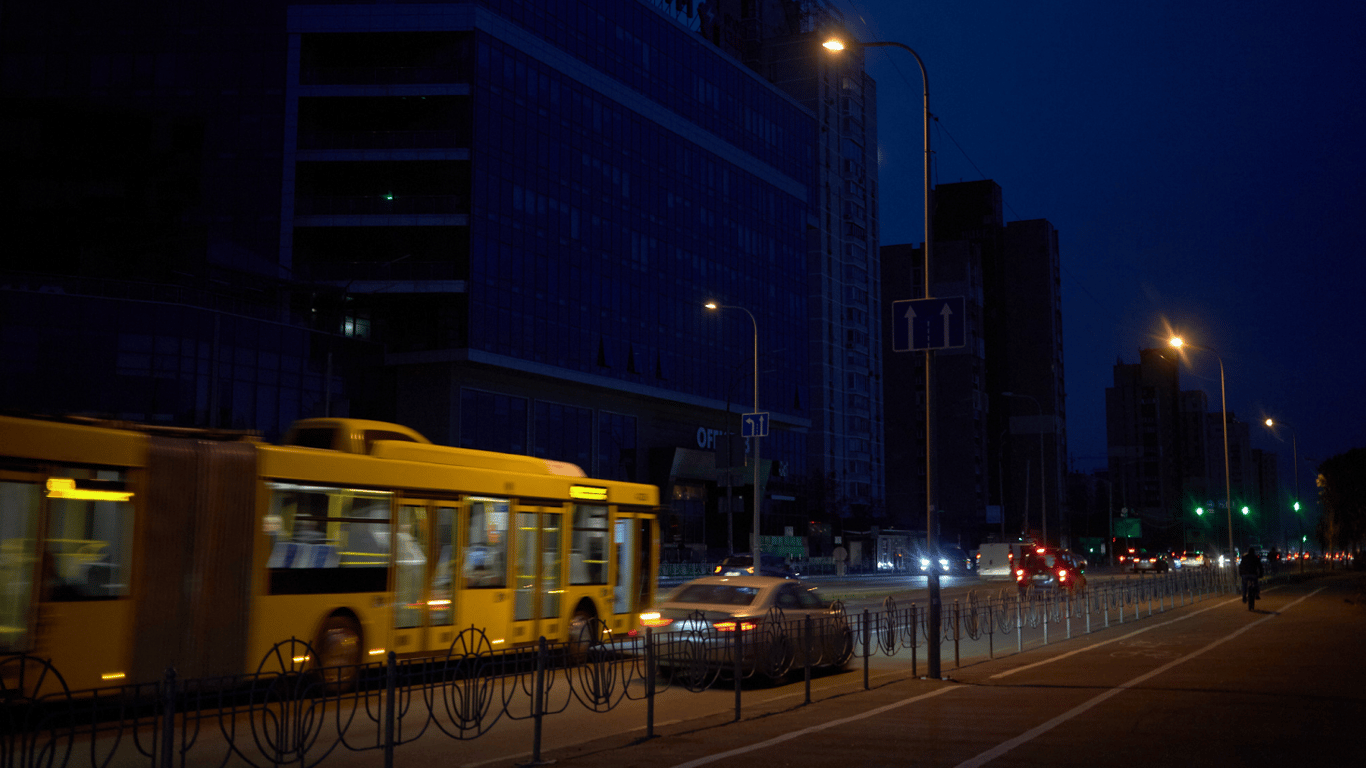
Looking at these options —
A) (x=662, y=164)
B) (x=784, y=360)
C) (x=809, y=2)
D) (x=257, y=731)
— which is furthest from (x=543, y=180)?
(x=809, y=2)

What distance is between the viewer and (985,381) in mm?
157125

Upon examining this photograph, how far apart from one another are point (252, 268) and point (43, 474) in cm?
4576

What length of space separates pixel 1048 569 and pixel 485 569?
30452 mm

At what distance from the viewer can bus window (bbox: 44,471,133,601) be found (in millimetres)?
10938

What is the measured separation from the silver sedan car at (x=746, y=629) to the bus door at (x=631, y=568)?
2975 millimetres

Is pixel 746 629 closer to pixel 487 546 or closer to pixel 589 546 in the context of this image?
pixel 487 546

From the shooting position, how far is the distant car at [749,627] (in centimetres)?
1409

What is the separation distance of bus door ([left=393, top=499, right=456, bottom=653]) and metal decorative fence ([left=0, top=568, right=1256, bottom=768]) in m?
0.54

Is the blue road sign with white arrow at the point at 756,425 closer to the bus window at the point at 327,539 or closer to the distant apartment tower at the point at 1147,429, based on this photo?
the bus window at the point at 327,539

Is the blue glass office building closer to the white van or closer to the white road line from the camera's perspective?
the white van

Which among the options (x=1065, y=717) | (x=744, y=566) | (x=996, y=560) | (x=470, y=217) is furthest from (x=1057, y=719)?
(x=996, y=560)

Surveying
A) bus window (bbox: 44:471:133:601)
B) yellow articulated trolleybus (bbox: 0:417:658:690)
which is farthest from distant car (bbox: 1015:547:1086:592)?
bus window (bbox: 44:471:133:601)

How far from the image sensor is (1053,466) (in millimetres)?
148875

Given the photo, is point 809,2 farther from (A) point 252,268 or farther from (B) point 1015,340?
(A) point 252,268
